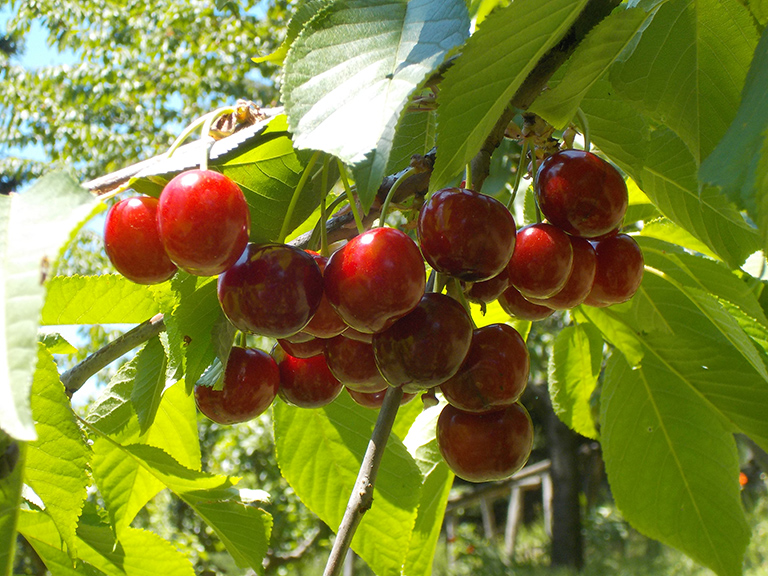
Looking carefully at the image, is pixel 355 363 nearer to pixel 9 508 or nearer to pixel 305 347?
pixel 305 347

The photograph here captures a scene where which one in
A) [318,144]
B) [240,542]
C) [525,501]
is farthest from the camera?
[525,501]

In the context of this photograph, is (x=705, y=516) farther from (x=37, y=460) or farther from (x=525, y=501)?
(x=525, y=501)

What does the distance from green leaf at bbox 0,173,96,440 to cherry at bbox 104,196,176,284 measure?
197 mm

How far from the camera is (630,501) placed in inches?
38.7

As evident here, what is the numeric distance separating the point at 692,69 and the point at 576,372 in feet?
2.11

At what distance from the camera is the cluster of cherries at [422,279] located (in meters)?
0.54

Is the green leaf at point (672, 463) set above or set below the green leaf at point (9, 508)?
below

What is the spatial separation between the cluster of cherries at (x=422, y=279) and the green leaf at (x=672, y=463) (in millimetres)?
328

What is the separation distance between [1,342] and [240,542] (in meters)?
0.60

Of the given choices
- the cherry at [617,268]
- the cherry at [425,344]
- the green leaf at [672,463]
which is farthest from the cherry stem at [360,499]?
the green leaf at [672,463]

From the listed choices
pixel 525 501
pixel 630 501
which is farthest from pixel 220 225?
pixel 525 501

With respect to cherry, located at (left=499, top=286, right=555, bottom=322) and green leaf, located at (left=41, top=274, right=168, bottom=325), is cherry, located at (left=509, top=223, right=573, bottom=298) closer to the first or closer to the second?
cherry, located at (left=499, top=286, right=555, bottom=322)

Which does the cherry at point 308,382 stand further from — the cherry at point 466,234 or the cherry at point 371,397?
the cherry at point 466,234

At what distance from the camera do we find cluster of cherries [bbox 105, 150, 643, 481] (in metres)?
0.54
